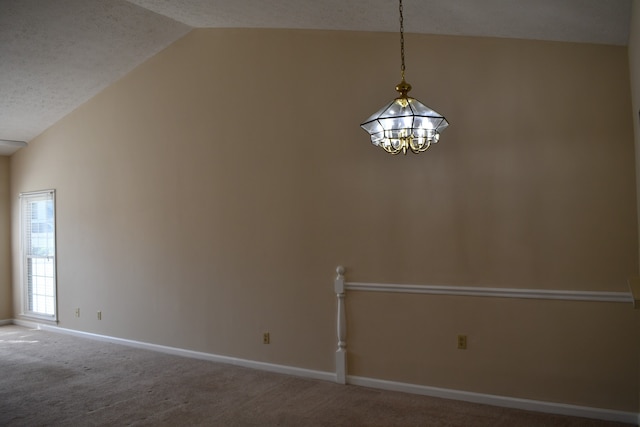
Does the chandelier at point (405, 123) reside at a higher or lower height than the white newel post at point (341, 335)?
higher

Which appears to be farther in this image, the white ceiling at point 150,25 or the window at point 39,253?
the window at point 39,253

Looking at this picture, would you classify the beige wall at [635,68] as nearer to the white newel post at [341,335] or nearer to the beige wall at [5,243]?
the white newel post at [341,335]

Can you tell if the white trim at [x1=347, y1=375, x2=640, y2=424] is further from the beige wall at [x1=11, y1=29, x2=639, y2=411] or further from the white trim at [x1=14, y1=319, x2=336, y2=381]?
the white trim at [x1=14, y1=319, x2=336, y2=381]

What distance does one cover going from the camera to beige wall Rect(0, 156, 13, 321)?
310 inches

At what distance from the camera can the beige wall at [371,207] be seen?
3.62 meters

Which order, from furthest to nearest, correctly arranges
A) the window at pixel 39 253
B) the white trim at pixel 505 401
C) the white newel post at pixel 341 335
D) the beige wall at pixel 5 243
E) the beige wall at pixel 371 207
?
1. the beige wall at pixel 5 243
2. the window at pixel 39 253
3. the white newel post at pixel 341 335
4. the beige wall at pixel 371 207
5. the white trim at pixel 505 401

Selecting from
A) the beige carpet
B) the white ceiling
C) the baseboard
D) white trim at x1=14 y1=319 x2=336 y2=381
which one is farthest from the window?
the baseboard

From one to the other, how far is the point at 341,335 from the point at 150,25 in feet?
12.3

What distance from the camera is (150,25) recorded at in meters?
5.27

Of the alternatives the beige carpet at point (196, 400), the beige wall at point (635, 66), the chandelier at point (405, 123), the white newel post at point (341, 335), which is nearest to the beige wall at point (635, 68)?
the beige wall at point (635, 66)

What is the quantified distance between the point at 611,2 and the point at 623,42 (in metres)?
0.68

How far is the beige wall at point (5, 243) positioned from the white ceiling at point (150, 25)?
1.10 m

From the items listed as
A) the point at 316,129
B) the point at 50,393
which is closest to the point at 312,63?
the point at 316,129

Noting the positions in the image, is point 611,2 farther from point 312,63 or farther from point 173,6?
point 173,6
